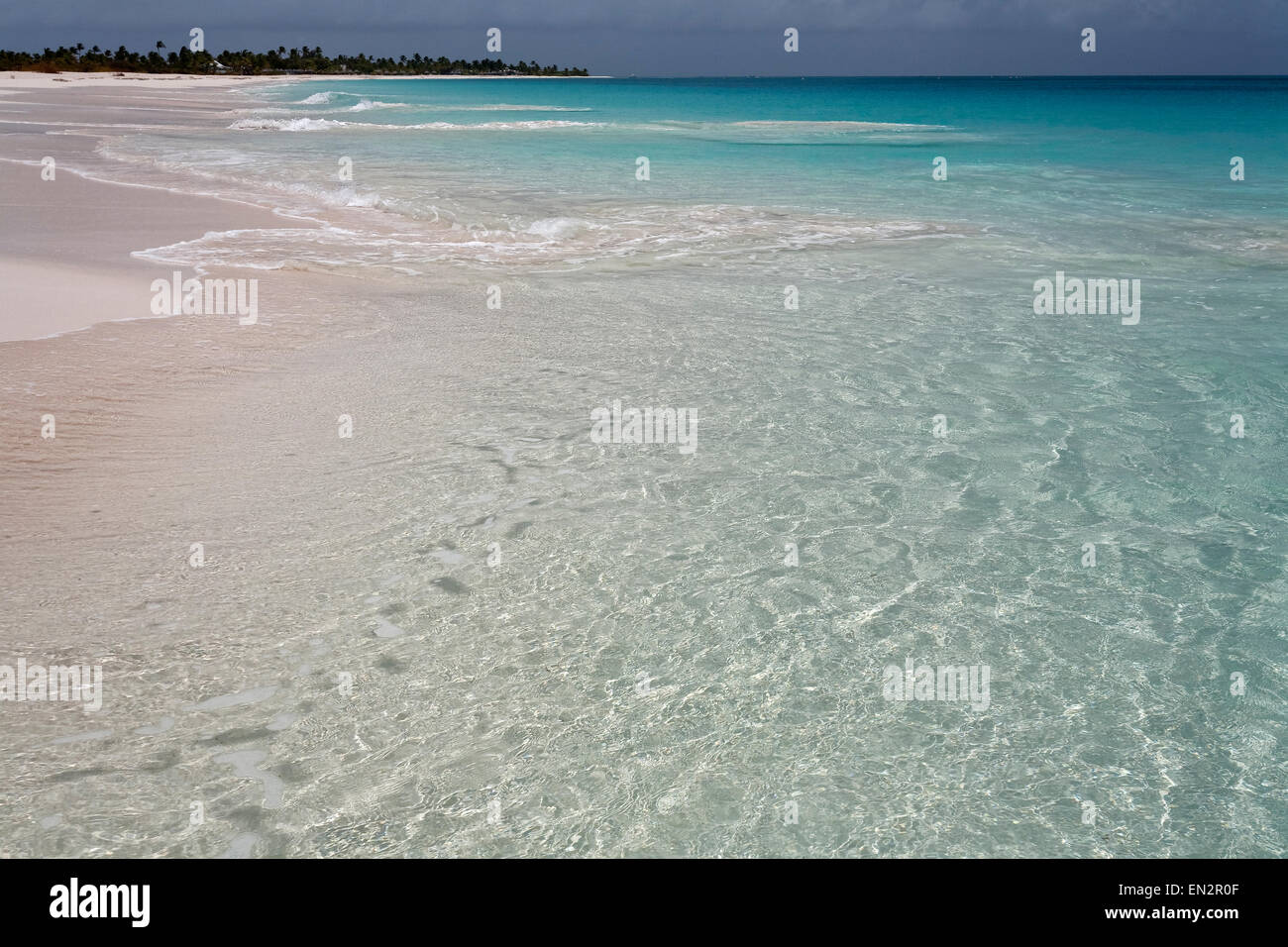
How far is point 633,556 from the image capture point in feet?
16.3

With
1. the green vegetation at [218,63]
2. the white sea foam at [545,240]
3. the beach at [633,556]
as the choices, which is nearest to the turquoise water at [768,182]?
the white sea foam at [545,240]

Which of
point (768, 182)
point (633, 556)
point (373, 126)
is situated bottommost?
point (633, 556)

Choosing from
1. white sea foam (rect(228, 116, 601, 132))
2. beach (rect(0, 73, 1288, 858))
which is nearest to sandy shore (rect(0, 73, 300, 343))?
beach (rect(0, 73, 1288, 858))

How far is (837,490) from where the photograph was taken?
574cm

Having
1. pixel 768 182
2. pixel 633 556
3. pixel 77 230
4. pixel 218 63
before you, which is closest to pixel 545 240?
pixel 77 230

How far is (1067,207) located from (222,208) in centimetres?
1481

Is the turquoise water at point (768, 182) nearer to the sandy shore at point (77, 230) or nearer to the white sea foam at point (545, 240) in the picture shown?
the white sea foam at point (545, 240)

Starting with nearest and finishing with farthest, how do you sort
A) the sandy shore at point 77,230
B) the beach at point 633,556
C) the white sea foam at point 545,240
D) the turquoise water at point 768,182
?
1. the beach at point 633,556
2. the sandy shore at point 77,230
3. the white sea foam at point 545,240
4. the turquoise water at point 768,182

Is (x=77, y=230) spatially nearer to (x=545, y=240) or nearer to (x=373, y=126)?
(x=545, y=240)

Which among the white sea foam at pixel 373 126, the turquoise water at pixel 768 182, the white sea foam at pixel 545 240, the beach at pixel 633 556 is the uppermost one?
the white sea foam at pixel 373 126

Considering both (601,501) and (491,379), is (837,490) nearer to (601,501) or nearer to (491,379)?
(601,501)

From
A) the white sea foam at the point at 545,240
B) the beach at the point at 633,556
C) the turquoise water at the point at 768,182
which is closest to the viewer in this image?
the beach at the point at 633,556

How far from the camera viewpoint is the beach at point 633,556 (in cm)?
331

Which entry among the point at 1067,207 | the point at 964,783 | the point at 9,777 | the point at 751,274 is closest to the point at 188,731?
the point at 9,777
